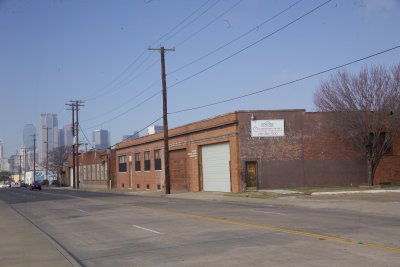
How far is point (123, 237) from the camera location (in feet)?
48.2

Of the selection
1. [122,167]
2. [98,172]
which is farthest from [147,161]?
[98,172]

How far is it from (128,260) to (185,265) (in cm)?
157

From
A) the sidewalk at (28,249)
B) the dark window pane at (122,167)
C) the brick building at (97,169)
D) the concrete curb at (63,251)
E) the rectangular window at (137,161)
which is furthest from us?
the brick building at (97,169)

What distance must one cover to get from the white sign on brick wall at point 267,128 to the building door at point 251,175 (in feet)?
7.42

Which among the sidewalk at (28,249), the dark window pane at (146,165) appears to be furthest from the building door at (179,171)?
the sidewalk at (28,249)

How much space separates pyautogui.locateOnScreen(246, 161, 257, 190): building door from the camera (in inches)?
1551

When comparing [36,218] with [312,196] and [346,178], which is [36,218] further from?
[346,178]

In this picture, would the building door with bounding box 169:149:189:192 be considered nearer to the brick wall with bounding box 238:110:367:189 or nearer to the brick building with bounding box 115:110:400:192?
the brick building with bounding box 115:110:400:192

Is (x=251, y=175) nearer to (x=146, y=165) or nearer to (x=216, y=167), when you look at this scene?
(x=216, y=167)

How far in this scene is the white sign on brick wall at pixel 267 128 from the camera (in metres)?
39.7

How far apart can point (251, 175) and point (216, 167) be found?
5043 millimetres

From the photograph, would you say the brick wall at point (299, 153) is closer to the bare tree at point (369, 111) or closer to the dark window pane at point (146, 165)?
→ the bare tree at point (369, 111)

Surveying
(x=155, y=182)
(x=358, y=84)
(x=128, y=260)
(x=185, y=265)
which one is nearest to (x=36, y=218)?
(x=128, y=260)

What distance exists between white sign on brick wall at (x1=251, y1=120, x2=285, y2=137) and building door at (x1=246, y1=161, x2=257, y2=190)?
226 centimetres
